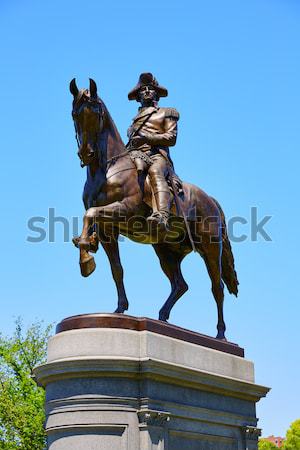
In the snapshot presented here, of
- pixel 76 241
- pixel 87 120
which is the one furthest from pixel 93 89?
pixel 76 241

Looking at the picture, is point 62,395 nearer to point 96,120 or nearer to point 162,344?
point 162,344

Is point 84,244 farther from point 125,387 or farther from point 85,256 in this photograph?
point 125,387

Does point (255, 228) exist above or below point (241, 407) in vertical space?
above

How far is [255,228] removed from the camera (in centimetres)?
1387

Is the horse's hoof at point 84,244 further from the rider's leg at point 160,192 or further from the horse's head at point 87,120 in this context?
the horse's head at point 87,120

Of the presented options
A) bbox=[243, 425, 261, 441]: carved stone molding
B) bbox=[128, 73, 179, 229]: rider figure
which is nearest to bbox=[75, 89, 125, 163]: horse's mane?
bbox=[128, 73, 179, 229]: rider figure

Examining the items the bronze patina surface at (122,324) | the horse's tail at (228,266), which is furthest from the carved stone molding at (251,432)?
the horse's tail at (228,266)

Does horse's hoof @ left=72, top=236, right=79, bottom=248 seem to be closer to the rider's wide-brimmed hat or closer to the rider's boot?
the rider's boot

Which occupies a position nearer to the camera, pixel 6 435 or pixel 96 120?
pixel 96 120

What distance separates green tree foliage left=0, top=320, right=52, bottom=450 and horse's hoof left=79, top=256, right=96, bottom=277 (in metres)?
20.0

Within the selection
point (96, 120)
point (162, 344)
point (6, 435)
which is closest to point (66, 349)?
point (162, 344)

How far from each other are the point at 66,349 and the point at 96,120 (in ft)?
11.8

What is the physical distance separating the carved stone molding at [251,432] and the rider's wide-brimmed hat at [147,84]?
605 centimetres

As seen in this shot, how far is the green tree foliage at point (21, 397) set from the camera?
3112 centimetres
